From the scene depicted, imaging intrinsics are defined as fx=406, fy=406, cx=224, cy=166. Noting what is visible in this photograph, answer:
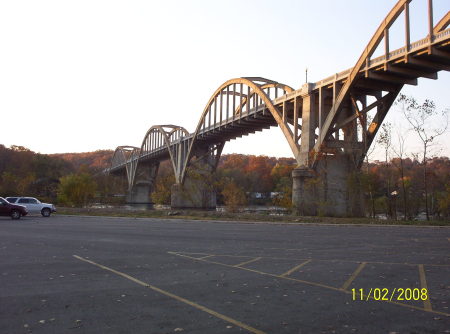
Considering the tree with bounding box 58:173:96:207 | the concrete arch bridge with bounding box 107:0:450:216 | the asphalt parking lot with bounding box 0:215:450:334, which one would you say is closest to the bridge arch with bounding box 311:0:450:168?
the concrete arch bridge with bounding box 107:0:450:216

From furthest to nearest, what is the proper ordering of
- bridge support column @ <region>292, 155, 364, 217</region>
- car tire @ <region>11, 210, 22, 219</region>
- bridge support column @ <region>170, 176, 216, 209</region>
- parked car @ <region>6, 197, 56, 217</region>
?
bridge support column @ <region>170, 176, 216, 209</region>
parked car @ <region>6, 197, 56, 217</region>
bridge support column @ <region>292, 155, 364, 217</region>
car tire @ <region>11, 210, 22, 219</region>

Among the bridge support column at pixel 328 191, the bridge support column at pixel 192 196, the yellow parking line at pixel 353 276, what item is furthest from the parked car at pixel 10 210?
the bridge support column at pixel 192 196

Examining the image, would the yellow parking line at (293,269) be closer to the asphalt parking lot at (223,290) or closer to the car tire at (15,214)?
the asphalt parking lot at (223,290)

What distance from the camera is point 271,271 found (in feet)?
27.6

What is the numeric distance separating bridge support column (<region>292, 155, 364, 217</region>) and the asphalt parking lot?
16.3 metres

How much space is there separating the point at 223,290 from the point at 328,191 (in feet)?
77.3

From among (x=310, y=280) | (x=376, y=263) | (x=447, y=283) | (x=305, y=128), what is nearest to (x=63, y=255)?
(x=310, y=280)

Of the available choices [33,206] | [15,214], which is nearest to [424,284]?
[15,214]

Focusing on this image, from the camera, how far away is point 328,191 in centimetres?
2902

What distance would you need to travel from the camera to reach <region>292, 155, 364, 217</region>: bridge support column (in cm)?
2828

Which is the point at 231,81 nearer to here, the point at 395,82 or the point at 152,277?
the point at 395,82

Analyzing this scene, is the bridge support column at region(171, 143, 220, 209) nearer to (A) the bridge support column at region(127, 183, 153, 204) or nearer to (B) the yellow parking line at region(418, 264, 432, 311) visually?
(A) the bridge support column at region(127, 183, 153, 204)

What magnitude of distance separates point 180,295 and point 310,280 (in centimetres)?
255

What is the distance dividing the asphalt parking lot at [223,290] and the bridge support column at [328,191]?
16.3m
